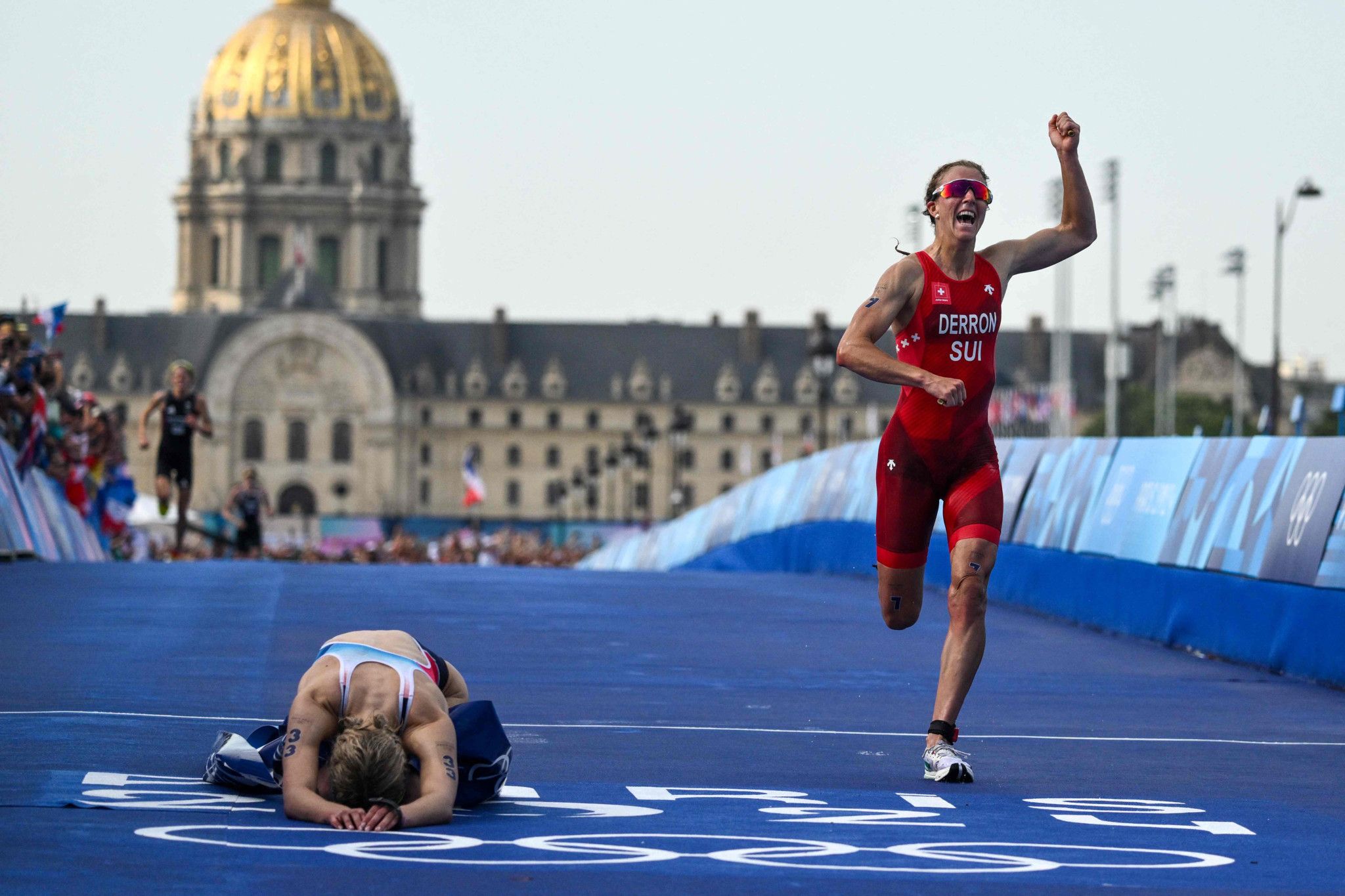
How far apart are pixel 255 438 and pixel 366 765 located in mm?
152231

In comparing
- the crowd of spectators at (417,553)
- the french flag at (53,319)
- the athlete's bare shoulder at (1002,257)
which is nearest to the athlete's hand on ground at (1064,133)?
the athlete's bare shoulder at (1002,257)

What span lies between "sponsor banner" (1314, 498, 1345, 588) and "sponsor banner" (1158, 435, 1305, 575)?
94 cm

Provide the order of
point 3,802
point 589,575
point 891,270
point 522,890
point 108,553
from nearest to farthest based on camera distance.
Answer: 1. point 522,890
2. point 3,802
3. point 891,270
4. point 589,575
5. point 108,553

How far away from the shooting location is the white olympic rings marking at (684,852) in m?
6.73

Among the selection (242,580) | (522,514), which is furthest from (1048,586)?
(522,514)

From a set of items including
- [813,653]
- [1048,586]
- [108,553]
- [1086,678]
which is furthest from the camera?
[108,553]

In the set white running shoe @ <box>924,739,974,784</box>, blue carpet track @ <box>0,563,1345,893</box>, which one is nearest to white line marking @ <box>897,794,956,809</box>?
blue carpet track @ <box>0,563,1345,893</box>

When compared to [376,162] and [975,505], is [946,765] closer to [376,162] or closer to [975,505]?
[975,505]

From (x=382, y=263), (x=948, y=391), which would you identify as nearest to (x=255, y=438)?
(x=382, y=263)

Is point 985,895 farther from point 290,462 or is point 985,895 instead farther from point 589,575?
point 290,462

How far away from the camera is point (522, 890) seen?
626 cm

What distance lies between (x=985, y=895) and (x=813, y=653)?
7.88 meters

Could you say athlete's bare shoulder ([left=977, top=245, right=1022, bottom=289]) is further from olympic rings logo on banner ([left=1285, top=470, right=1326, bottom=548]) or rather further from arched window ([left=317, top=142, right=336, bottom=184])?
arched window ([left=317, top=142, right=336, bottom=184])

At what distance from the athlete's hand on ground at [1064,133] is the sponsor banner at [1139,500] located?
5.98m
